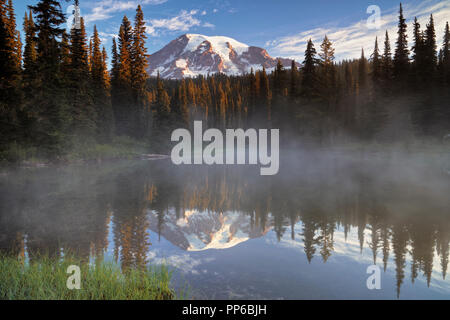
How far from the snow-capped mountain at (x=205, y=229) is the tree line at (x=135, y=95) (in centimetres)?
2005

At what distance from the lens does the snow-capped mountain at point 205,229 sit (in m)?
9.18

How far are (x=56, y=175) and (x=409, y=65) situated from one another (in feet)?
169

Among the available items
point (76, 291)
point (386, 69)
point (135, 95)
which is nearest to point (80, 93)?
point (135, 95)

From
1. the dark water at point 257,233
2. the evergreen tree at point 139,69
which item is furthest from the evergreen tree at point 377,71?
the evergreen tree at point 139,69

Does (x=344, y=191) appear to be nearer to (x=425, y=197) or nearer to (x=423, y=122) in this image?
(x=425, y=197)

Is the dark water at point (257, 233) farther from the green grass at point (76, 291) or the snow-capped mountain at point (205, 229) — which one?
the green grass at point (76, 291)

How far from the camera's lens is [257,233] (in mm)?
10172

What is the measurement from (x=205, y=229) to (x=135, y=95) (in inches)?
1656

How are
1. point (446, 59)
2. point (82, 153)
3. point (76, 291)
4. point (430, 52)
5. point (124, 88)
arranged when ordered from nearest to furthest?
point (76, 291), point (82, 153), point (430, 52), point (446, 59), point (124, 88)

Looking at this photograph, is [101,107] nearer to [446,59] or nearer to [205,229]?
[205,229]

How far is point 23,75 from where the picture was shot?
86.1 ft

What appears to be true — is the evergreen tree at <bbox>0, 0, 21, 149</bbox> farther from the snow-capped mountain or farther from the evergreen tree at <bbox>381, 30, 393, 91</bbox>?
the evergreen tree at <bbox>381, 30, 393, 91</bbox>

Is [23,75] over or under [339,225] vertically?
over
